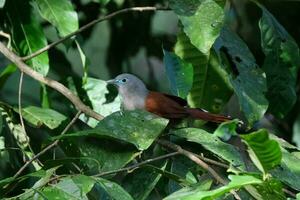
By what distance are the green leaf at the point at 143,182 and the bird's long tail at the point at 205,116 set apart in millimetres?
753

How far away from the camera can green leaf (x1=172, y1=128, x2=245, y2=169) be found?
2.77 meters

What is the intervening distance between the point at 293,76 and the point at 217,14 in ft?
3.04

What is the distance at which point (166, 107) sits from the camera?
12.5 ft

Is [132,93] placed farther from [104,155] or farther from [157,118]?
[104,155]

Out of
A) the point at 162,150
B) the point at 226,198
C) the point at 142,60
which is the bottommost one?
the point at 142,60

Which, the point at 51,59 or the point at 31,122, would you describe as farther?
the point at 51,59

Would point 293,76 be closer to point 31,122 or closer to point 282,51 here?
point 282,51

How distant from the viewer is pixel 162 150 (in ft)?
11.0

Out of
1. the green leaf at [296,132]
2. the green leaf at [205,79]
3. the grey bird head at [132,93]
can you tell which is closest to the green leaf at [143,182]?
the green leaf at [205,79]

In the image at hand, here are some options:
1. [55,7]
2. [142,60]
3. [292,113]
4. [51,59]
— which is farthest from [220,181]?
[142,60]

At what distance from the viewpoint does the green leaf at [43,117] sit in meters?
3.62

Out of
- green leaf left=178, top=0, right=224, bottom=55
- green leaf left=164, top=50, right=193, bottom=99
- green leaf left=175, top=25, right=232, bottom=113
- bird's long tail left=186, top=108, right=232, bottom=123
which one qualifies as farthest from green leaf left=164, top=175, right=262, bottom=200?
green leaf left=175, top=25, right=232, bottom=113

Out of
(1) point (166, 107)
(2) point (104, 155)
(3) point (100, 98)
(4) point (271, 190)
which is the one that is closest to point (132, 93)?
(3) point (100, 98)

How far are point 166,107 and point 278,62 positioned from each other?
70cm
